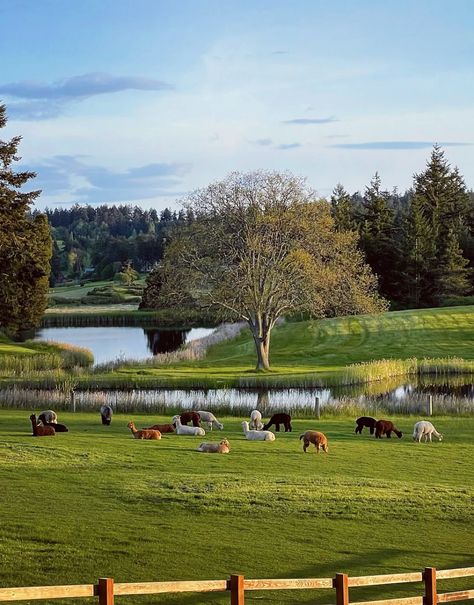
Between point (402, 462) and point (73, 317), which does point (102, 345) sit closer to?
point (73, 317)

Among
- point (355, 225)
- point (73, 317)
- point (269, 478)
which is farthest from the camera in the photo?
point (73, 317)

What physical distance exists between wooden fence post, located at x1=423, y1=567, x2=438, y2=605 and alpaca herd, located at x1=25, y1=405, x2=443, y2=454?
580 inches

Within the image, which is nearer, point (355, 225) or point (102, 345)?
point (102, 345)

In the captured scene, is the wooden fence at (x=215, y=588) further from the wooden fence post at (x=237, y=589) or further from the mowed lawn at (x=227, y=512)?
the mowed lawn at (x=227, y=512)

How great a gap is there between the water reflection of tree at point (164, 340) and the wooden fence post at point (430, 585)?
66.4 metres

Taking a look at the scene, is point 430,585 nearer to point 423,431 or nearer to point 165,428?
point 423,431

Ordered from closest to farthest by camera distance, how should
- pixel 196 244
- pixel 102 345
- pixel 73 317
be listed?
pixel 196 244 < pixel 102 345 < pixel 73 317

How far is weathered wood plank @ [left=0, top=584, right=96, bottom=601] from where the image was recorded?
8.11m

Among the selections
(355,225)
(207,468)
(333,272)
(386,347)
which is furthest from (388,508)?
(355,225)

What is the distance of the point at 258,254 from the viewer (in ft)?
176

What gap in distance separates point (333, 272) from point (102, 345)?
34890 millimetres

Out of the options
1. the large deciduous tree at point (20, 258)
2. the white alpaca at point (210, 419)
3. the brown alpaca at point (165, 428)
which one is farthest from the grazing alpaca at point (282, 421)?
the large deciduous tree at point (20, 258)

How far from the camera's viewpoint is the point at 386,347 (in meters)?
68.8

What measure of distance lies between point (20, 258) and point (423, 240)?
178 feet
